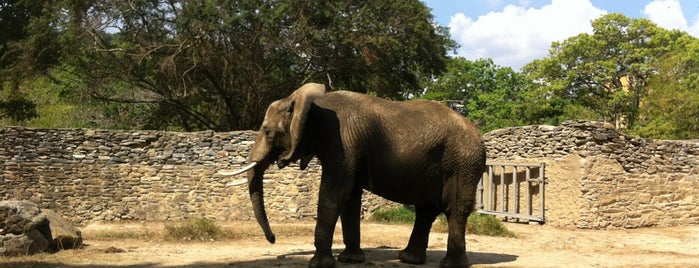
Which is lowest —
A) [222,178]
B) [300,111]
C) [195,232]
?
[195,232]

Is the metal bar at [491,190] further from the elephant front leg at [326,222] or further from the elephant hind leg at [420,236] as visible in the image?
the elephant front leg at [326,222]

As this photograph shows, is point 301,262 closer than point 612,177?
Yes

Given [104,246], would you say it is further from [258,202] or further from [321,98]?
[321,98]

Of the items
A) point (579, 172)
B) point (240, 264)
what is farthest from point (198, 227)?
point (579, 172)

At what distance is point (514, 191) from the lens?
16.7m

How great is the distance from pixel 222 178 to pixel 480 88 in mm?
34238

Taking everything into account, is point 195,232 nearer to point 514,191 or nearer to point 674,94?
point 514,191

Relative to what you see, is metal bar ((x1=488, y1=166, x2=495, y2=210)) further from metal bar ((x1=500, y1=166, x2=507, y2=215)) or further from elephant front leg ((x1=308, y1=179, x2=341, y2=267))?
elephant front leg ((x1=308, y1=179, x2=341, y2=267))

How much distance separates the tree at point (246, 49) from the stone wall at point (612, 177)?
5.66 m

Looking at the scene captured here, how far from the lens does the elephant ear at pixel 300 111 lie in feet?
23.1

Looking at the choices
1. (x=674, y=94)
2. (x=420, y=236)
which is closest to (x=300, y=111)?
(x=420, y=236)

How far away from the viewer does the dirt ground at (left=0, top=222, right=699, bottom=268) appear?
8305 millimetres

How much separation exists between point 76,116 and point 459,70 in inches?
1120

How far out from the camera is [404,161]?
727 cm
